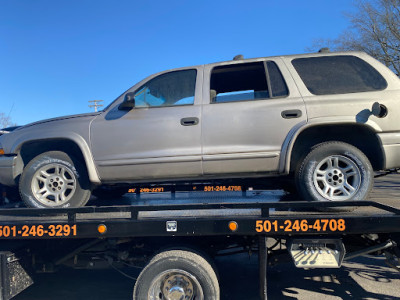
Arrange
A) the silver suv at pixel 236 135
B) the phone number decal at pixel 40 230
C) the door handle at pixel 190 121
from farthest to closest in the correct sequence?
the door handle at pixel 190 121 → the silver suv at pixel 236 135 → the phone number decal at pixel 40 230

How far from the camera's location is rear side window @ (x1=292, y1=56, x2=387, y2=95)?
329 cm

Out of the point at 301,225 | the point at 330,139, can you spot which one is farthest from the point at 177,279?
the point at 330,139

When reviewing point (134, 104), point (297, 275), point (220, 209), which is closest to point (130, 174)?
point (134, 104)

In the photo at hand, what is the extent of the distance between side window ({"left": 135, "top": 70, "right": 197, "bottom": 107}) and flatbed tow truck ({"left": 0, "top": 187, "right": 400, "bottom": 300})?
1.25 meters

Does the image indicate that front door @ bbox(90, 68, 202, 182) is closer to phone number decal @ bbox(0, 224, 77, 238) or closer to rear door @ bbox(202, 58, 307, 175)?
rear door @ bbox(202, 58, 307, 175)

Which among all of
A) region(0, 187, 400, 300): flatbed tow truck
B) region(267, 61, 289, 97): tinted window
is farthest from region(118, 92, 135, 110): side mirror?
region(267, 61, 289, 97): tinted window

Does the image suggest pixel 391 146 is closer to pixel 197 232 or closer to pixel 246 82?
pixel 246 82

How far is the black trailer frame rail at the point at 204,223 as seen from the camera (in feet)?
9.14

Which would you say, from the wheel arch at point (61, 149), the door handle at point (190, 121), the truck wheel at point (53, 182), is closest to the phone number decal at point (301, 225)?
the door handle at point (190, 121)

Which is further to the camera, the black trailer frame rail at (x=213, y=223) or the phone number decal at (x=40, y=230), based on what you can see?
the phone number decal at (x=40, y=230)

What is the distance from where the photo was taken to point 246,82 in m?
4.04

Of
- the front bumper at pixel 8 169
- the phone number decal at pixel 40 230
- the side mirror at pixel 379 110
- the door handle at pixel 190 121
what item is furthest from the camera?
the front bumper at pixel 8 169

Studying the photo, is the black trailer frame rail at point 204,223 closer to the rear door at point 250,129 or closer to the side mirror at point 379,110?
the rear door at point 250,129

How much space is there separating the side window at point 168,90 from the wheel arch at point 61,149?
791mm
